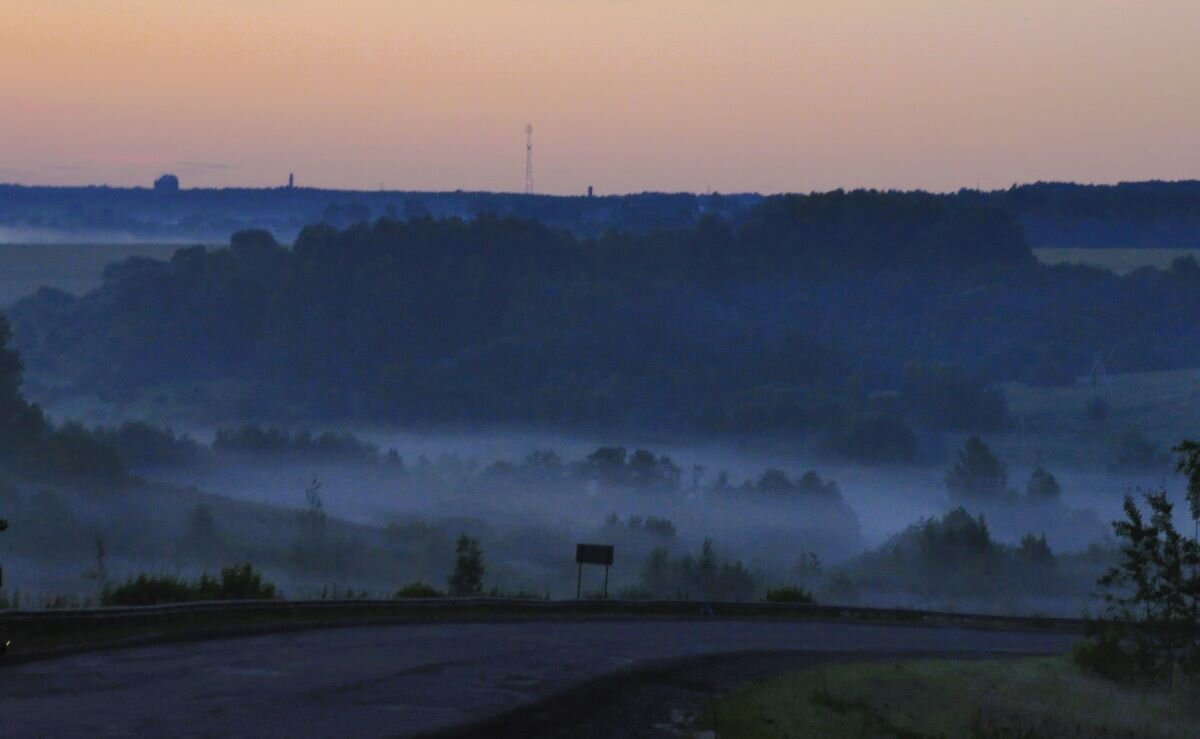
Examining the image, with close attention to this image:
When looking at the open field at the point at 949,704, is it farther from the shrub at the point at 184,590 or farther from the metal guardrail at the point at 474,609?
the shrub at the point at 184,590

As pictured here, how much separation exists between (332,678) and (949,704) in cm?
1042

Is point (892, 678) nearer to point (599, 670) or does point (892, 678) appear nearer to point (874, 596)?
point (599, 670)

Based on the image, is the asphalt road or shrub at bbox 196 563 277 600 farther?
shrub at bbox 196 563 277 600

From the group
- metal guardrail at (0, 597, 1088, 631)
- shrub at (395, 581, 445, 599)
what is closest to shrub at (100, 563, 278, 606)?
metal guardrail at (0, 597, 1088, 631)

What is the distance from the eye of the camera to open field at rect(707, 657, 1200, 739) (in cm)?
2375

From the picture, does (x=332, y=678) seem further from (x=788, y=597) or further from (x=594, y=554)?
(x=788, y=597)

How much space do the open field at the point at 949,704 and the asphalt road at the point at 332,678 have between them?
9.06 feet

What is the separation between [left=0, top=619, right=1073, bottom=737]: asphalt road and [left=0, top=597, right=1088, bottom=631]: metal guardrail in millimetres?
1476

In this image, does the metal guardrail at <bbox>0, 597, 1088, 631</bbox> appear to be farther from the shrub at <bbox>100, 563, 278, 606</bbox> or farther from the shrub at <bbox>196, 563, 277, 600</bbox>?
the shrub at <bbox>196, 563, 277, 600</bbox>

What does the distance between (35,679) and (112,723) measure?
3.26 metres

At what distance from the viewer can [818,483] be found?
581ft

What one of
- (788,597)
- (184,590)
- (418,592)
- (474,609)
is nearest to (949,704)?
(474,609)

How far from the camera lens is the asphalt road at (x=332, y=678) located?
1956 centimetres

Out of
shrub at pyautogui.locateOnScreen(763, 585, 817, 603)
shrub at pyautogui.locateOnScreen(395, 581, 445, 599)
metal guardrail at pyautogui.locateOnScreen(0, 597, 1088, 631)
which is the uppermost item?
shrub at pyautogui.locateOnScreen(763, 585, 817, 603)
